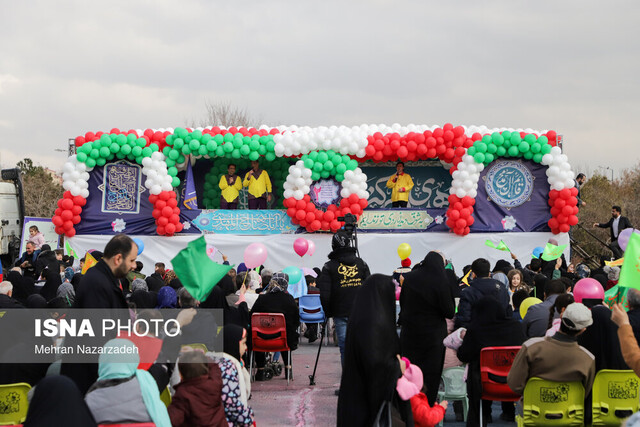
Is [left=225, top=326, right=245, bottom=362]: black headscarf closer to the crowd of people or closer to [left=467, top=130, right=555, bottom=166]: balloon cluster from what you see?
the crowd of people

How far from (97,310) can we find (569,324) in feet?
10.2

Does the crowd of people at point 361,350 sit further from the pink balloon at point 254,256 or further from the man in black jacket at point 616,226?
the man in black jacket at point 616,226

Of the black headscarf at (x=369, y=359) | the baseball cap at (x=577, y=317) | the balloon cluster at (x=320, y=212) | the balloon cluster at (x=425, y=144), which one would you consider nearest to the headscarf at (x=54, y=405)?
the black headscarf at (x=369, y=359)

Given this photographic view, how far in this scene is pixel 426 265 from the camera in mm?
6438

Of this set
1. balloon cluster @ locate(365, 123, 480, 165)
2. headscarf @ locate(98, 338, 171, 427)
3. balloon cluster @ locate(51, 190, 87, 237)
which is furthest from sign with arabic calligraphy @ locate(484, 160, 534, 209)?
headscarf @ locate(98, 338, 171, 427)

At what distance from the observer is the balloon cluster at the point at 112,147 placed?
1727cm

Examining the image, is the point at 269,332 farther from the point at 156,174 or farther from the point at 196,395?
the point at 156,174

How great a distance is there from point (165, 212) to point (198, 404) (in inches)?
495

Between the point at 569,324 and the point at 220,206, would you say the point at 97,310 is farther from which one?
the point at 220,206

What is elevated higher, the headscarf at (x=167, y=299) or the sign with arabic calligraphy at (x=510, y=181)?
the sign with arabic calligraphy at (x=510, y=181)

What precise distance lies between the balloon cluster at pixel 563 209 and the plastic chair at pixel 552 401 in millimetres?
12105

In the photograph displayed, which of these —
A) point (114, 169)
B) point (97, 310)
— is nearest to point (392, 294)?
point (97, 310)

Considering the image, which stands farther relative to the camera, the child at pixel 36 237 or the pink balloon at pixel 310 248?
the child at pixel 36 237

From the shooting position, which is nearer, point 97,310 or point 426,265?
point 97,310
